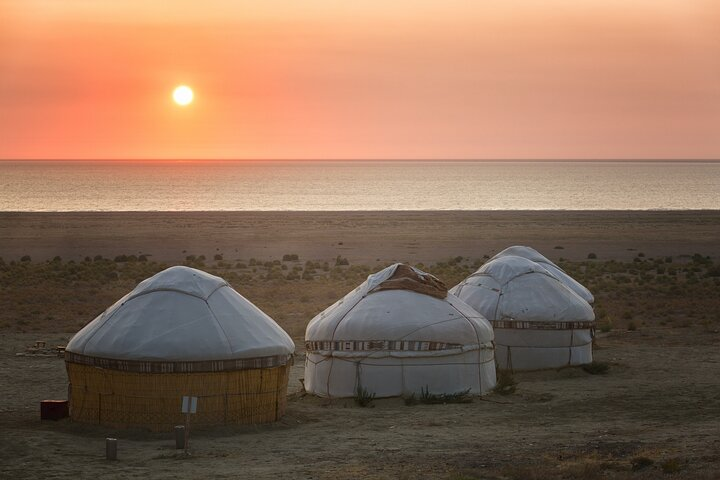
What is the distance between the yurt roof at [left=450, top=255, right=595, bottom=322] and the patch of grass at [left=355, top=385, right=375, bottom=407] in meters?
4.58

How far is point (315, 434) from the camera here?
48.8 feet

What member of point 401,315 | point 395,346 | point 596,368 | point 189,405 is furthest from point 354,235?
point 189,405

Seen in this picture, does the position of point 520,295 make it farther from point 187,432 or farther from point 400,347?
point 187,432

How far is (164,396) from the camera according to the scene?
14773 millimetres

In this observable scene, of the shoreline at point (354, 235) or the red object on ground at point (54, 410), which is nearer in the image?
the red object on ground at point (54, 410)

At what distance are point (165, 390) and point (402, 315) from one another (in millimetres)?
4426

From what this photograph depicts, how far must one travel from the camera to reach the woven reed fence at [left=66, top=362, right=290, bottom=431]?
14.8 m

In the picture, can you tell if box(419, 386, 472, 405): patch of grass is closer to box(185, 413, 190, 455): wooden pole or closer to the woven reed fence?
the woven reed fence

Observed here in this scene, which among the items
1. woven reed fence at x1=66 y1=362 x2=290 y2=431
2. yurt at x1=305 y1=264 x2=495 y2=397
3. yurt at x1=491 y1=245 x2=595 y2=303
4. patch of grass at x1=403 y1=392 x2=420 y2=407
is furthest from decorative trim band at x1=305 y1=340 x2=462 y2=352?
yurt at x1=491 y1=245 x2=595 y2=303

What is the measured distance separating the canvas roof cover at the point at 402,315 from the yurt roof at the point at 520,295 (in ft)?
9.25

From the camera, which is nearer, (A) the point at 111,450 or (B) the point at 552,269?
(A) the point at 111,450

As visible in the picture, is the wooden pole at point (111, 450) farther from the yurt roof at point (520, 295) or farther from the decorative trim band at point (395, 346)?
the yurt roof at point (520, 295)

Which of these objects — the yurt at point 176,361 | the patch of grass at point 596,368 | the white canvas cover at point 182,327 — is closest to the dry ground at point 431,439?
the yurt at point 176,361

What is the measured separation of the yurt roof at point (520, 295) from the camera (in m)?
21.1
